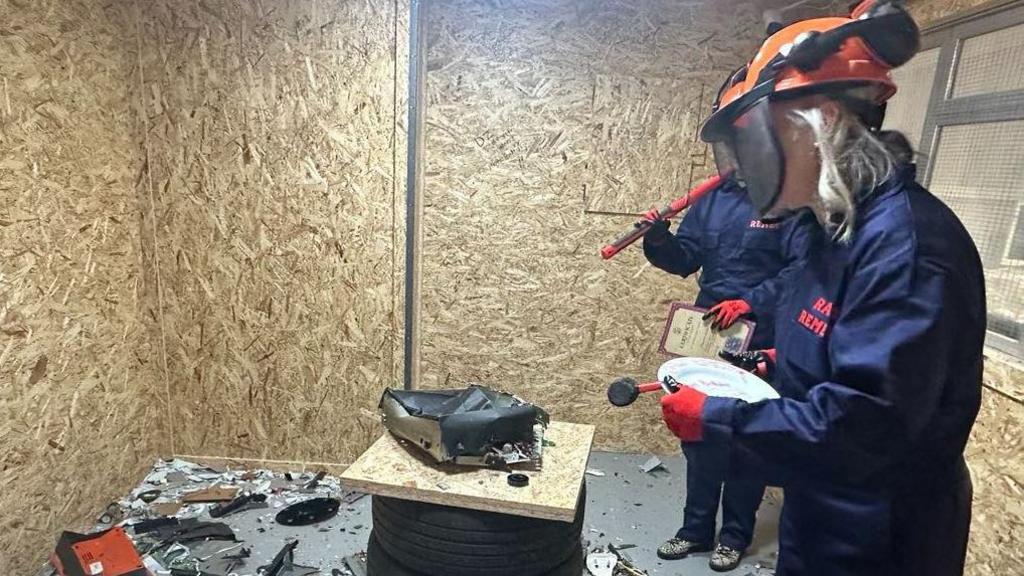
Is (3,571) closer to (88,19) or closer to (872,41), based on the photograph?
(88,19)

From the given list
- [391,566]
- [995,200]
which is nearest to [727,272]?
[995,200]

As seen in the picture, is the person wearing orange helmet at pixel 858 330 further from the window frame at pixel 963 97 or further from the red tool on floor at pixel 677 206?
the window frame at pixel 963 97

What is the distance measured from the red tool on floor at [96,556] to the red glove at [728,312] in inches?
92.3

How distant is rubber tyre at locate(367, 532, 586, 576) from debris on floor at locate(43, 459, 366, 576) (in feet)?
1.34

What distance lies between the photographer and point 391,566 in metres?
1.81

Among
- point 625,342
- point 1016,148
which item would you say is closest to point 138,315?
point 625,342

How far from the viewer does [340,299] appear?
2736 mm

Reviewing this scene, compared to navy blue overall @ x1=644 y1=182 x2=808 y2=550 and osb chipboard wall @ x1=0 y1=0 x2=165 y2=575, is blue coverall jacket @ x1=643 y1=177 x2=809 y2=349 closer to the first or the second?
navy blue overall @ x1=644 y1=182 x2=808 y2=550

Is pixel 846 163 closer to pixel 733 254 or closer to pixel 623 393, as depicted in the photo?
pixel 623 393

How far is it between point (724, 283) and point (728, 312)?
0.20 meters

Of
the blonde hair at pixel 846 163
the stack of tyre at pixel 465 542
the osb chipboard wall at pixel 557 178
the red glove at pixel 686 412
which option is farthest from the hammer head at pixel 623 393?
the osb chipboard wall at pixel 557 178

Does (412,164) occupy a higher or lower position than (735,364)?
higher

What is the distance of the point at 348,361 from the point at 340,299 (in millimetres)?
319

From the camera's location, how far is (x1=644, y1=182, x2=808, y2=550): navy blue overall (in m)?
2.24
